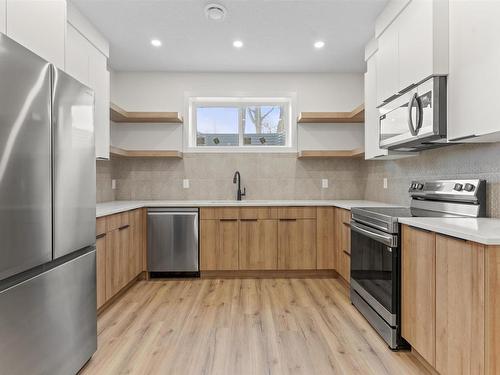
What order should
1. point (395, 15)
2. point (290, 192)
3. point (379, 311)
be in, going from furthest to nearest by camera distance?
point (290, 192), point (395, 15), point (379, 311)

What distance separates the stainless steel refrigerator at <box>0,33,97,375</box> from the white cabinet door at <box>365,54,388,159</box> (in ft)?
8.15

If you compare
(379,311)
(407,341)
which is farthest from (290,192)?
(407,341)

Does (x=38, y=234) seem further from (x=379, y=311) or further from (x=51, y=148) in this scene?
(x=379, y=311)

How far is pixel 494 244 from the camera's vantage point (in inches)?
49.7

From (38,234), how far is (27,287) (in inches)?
9.1

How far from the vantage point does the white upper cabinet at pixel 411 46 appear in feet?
6.36

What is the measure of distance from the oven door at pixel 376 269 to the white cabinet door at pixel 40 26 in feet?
8.04

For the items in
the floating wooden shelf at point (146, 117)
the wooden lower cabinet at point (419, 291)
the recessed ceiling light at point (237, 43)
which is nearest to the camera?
the wooden lower cabinet at point (419, 291)

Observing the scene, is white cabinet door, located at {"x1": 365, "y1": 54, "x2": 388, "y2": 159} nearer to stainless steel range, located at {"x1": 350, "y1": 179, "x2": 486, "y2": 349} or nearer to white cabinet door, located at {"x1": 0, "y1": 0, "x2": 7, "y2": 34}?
stainless steel range, located at {"x1": 350, "y1": 179, "x2": 486, "y2": 349}

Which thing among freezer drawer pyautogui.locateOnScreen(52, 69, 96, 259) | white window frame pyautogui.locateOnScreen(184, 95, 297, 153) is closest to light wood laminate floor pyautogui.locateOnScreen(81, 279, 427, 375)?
freezer drawer pyautogui.locateOnScreen(52, 69, 96, 259)

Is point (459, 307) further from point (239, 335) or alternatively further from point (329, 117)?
point (329, 117)

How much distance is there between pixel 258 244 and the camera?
3.53 metres

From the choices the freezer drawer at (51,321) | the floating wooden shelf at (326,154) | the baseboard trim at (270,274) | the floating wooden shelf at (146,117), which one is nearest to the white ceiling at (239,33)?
the floating wooden shelf at (146,117)

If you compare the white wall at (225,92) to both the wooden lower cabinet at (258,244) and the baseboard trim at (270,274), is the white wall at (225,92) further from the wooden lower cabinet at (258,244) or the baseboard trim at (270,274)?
the baseboard trim at (270,274)
